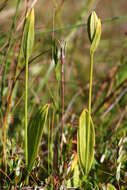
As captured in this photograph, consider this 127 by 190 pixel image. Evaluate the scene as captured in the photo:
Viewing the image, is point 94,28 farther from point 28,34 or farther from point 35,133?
point 35,133

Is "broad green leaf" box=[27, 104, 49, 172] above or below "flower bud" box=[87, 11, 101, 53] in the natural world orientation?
below

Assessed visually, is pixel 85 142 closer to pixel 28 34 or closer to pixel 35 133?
pixel 35 133

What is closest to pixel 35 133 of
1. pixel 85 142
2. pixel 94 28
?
pixel 85 142

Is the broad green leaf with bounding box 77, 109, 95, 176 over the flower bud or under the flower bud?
under

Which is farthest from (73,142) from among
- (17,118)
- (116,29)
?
(116,29)

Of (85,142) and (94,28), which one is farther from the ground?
(94,28)

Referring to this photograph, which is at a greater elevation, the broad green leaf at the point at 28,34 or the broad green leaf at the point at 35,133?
the broad green leaf at the point at 28,34

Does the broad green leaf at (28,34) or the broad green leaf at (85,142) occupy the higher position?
the broad green leaf at (28,34)

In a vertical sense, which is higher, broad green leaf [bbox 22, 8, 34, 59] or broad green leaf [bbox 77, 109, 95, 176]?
broad green leaf [bbox 22, 8, 34, 59]

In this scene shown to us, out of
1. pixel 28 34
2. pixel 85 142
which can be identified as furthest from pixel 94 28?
pixel 85 142
